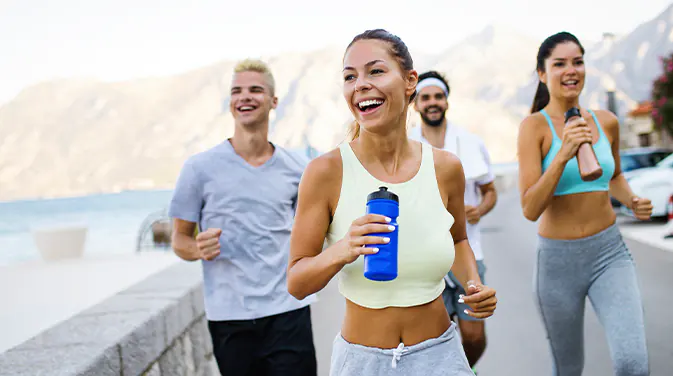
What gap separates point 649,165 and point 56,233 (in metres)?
16.0

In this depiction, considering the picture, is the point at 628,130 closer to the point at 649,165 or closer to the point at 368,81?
the point at 649,165

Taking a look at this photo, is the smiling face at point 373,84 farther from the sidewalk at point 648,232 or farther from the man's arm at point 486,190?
the sidewalk at point 648,232

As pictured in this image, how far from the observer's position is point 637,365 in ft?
9.19

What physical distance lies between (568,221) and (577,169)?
281mm

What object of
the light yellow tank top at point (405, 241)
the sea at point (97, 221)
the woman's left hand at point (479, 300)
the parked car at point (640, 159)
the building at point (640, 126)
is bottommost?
the sea at point (97, 221)

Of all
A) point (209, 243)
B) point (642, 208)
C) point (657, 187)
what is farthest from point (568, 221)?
point (657, 187)

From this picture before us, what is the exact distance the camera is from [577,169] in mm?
3236

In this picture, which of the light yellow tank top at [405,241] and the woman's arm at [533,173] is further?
the woman's arm at [533,173]

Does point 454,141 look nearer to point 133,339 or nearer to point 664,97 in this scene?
point 133,339

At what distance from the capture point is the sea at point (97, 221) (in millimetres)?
24178

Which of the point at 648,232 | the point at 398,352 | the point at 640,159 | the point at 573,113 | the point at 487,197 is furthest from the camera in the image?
the point at 640,159

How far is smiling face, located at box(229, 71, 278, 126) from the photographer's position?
3785 mm

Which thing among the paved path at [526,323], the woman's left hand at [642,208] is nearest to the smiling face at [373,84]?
the woman's left hand at [642,208]

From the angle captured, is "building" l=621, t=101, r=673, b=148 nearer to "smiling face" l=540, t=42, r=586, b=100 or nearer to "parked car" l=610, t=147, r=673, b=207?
"parked car" l=610, t=147, r=673, b=207
